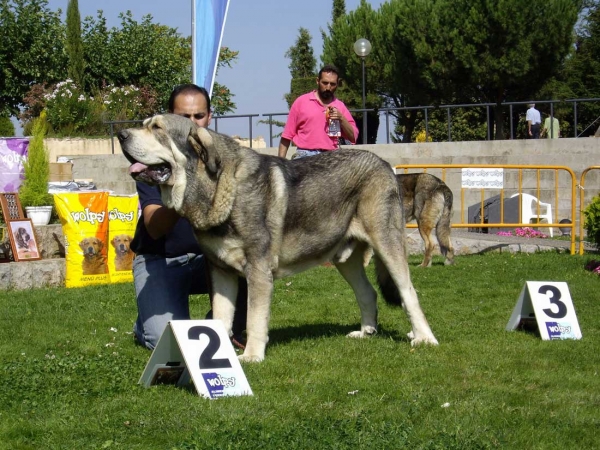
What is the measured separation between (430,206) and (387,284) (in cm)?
623

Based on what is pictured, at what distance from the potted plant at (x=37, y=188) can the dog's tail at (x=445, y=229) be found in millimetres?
6070

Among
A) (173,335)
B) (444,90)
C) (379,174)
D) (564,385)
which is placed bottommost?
(564,385)

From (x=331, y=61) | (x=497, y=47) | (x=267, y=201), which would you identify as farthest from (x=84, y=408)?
(x=331, y=61)

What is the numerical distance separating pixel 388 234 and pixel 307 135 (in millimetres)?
4028

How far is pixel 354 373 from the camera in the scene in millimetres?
5113

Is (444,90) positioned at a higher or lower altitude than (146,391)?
higher

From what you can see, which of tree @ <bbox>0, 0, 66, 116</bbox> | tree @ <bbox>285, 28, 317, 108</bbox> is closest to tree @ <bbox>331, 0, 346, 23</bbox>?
tree @ <bbox>285, 28, 317, 108</bbox>

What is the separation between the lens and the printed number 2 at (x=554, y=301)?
247 inches

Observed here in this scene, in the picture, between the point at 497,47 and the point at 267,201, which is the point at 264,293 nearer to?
the point at 267,201

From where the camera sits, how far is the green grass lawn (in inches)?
150

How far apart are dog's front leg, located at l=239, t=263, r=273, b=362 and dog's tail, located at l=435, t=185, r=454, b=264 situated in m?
7.05

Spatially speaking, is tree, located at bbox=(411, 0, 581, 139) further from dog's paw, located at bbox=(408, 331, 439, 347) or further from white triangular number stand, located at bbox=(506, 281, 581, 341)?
dog's paw, located at bbox=(408, 331, 439, 347)

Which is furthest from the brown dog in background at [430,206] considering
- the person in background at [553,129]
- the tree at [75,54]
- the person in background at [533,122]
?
the tree at [75,54]

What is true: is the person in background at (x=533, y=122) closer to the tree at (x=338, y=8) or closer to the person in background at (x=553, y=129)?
the person in background at (x=553, y=129)
